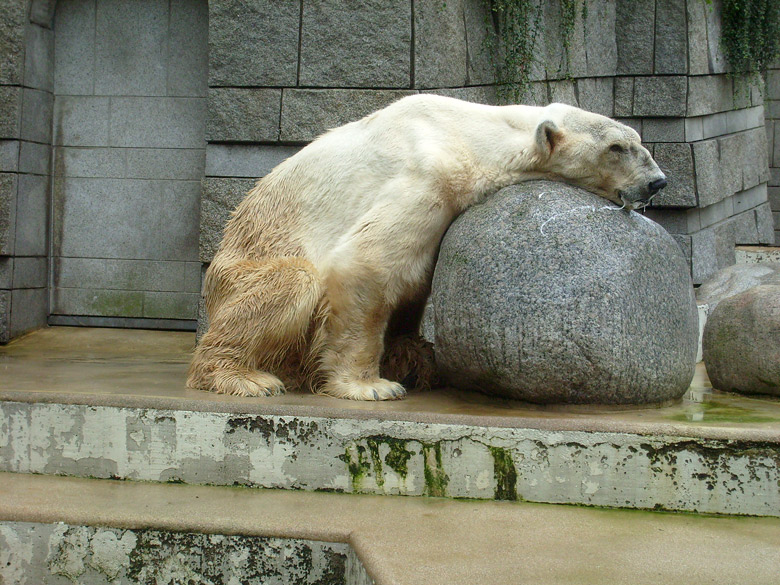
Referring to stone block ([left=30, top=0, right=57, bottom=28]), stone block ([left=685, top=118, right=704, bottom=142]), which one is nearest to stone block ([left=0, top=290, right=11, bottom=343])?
stone block ([left=30, top=0, right=57, bottom=28])

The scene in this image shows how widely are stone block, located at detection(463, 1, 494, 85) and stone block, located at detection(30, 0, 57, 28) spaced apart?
345 cm

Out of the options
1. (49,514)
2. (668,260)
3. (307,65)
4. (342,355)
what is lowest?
(49,514)

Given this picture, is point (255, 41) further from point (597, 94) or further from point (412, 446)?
point (412, 446)

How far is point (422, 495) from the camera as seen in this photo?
128 inches

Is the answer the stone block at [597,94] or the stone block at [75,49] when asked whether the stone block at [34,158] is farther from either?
the stone block at [597,94]

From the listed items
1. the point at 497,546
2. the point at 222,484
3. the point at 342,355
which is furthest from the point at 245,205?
the point at 497,546

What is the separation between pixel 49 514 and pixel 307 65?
415cm

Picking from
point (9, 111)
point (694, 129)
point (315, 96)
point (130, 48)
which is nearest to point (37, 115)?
point (9, 111)

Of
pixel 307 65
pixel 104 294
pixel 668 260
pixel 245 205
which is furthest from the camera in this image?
pixel 104 294

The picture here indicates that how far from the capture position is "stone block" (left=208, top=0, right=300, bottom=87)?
623 centimetres

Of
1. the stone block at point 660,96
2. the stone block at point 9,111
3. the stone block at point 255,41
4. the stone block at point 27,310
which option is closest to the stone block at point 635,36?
the stone block at point 660,96

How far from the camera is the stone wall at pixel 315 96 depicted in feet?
20.4

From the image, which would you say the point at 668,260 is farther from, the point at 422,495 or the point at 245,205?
the point at 245,205

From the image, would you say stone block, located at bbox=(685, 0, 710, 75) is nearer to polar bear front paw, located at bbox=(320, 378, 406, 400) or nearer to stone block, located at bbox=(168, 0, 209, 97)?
stone block, located at bbox=(168, 0, 209, 97)
